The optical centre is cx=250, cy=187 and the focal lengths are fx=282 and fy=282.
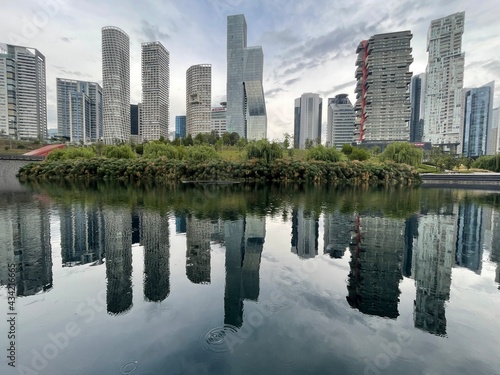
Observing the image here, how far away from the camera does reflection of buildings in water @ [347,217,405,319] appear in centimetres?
844

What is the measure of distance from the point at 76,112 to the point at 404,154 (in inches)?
5828

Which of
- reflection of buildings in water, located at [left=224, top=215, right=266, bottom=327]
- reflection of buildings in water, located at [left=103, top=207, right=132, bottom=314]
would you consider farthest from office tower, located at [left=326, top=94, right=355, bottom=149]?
reflection of buildings in water, located at [left=103, top=207, right=132, bottom=314]

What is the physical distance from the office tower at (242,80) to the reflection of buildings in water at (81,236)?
105109mm

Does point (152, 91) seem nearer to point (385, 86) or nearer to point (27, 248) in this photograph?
point (385, 86)

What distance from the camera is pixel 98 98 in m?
158

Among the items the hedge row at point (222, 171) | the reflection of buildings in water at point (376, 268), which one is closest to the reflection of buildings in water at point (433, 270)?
the reflection of buildings in water at point (376, 268)

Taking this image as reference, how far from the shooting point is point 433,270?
11188 millimetres

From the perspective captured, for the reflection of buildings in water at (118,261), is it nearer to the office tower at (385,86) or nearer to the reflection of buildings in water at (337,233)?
the reflection of buildings in water at (337,233)

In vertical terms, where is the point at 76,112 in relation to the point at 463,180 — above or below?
above

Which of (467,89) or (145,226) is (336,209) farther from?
(467,89)

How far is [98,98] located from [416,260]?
181 m

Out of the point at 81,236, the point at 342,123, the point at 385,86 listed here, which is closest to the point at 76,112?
the point at 342,123

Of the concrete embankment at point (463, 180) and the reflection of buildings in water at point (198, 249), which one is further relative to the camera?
the concrete embankment at point (463, 180)

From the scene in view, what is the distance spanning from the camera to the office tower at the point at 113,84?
146 m
